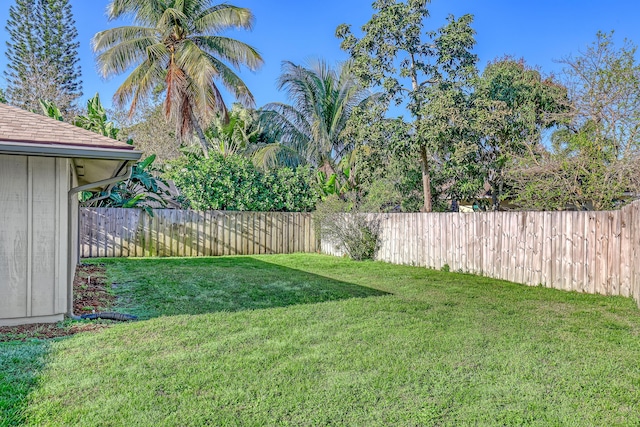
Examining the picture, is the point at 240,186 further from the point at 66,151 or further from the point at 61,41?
the point at 61,41

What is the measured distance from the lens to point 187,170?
14.7 meters

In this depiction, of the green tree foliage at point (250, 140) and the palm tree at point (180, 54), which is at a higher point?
the palm tree at point (180, 54)

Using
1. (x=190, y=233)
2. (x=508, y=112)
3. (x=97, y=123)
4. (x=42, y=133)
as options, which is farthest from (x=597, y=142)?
(x=97, y=123)

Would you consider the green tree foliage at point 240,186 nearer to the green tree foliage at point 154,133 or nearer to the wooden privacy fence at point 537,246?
the wooden privacy fence at point 537,246

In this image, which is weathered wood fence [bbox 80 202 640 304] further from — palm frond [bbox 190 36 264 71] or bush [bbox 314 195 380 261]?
palm frond [bbox 190 36 264 71]

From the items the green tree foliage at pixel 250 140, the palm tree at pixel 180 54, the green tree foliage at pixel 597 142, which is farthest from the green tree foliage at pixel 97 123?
the green tree foliage at pixel 597 142

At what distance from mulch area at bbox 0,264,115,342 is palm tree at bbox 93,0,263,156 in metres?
8.45

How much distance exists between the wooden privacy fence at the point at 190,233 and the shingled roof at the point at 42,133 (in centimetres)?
872

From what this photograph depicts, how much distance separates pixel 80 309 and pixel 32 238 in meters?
1.31

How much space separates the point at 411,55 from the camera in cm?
1280

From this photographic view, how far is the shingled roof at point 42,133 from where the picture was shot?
4688 mm

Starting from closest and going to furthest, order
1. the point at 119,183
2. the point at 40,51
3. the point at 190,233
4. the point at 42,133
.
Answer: the point at 42,133, the point at 119,183, the point at 190,233, the point at 40,51

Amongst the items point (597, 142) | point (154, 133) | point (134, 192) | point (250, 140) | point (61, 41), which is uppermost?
point (61, 41)

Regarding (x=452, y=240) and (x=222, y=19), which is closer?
(x=452, y=240)
